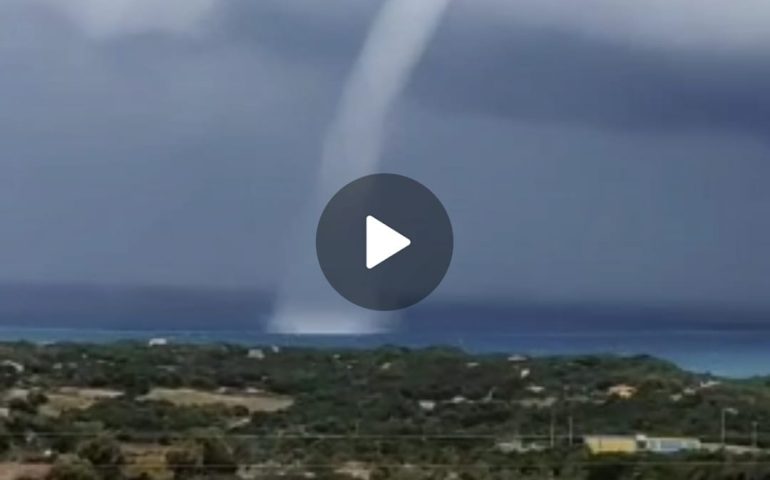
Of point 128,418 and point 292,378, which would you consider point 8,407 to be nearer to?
point 128,418

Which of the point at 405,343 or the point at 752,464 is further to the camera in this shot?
the point at 752,464

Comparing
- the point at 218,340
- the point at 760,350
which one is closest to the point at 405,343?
the point at 218,340

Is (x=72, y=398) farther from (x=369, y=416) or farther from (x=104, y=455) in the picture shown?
(x=369, y=416)

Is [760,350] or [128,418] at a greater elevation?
[760,350]

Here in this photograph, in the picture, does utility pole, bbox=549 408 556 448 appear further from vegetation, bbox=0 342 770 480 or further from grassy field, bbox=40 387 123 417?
grassy field, bbox=40 387 123 417
